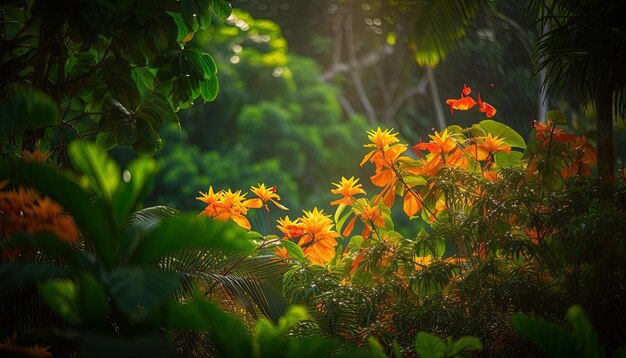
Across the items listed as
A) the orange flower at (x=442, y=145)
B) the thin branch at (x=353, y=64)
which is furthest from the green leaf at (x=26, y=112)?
the thin branch at (x=353, y=64)

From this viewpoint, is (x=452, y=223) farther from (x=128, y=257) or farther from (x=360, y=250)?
(x=128, y=257)

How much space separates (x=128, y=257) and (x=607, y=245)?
216 centimetres

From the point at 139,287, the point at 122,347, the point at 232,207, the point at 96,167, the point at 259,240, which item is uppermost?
the point at 96,167

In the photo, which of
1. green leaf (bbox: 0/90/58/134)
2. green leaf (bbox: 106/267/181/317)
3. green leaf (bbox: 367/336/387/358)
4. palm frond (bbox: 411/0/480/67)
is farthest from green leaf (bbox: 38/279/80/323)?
palm frond (bbox: 411/0/480/67)

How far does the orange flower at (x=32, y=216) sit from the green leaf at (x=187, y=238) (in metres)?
0.35

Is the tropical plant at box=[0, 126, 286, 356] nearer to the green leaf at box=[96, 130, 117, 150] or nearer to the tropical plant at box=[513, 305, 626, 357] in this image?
A: the green leaf at box=[96, 130, 117, 150]

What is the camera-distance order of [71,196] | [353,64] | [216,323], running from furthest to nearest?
[353,64]
[71,196]
[216,323]

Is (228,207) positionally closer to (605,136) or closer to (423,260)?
(423,260)

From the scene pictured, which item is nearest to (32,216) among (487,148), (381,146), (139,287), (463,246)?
(139,287)

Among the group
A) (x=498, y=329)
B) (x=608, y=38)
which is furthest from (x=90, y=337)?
(x=608, y=38)

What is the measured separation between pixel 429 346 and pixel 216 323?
2.92 feet

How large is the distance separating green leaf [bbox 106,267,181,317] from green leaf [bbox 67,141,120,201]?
1.74 feet

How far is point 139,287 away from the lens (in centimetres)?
317

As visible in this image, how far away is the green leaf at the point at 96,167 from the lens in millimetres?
3643
